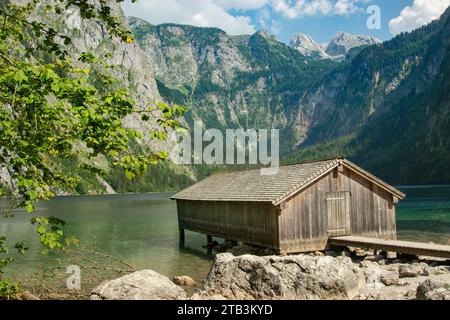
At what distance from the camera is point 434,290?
11094 mm

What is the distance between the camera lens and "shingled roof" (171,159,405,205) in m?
24.7

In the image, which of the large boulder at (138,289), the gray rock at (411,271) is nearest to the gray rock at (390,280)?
the gray rock at (411,271)

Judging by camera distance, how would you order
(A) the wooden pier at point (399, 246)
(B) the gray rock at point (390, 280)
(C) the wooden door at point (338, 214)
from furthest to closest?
(C) the wooden door at point (338, 214) < (A) the wooden pier at point (399, 246) < (B) the gray rock at point (390, 280)

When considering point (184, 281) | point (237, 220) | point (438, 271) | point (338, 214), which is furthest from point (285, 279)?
point (237, 220)

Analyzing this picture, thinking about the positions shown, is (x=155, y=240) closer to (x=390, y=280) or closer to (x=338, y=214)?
(x=338, y=214)

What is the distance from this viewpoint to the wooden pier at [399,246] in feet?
67.3

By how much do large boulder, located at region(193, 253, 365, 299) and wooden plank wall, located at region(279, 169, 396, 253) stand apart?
9.47m

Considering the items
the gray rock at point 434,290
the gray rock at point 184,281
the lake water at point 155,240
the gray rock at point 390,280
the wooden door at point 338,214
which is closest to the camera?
the gray rock at point 434,290

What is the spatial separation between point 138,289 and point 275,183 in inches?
572

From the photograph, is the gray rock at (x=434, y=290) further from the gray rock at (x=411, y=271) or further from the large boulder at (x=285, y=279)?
the gray rock at (x=411, y=271)

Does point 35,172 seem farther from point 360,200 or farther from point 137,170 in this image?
point 360,200

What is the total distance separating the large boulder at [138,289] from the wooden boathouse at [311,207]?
36.0 feet

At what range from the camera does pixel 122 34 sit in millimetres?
9266
